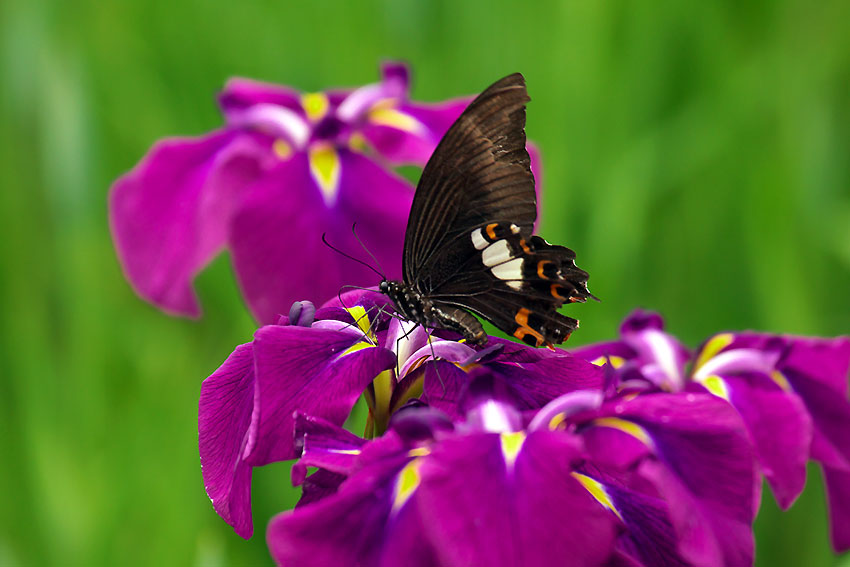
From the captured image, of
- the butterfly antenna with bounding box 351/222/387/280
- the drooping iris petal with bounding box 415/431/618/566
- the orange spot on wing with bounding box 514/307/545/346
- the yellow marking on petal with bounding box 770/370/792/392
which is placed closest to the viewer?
the drooping iris petal with bounding box 415/431/618/566

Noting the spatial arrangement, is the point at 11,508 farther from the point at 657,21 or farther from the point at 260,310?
the point at 657,21

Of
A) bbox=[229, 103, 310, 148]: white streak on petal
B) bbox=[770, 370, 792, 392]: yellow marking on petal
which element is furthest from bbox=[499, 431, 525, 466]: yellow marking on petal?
bbox=[229, 103, 310, 148]: white streak on petal

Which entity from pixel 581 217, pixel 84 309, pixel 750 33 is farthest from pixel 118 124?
pixel 750 33

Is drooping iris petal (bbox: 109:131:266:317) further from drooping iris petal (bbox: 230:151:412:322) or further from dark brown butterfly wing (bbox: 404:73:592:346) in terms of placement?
dark brown butterfly wing (bbox: 404:73:592:346)

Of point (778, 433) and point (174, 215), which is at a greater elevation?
point (174, 215)

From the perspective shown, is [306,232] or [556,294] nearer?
[556,294]

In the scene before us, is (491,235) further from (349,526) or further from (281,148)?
(281,148)

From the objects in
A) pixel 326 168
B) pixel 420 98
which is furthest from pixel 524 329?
pixel 420 98
